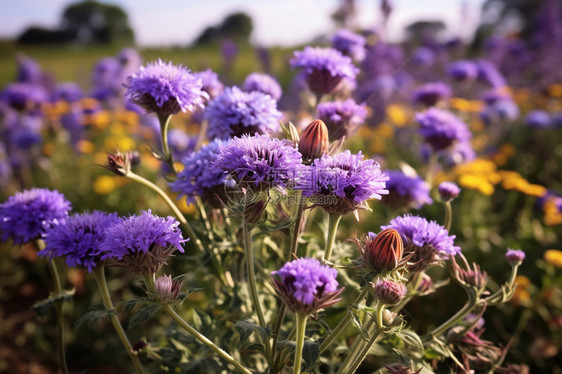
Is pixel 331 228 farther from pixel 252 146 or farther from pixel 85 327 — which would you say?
pixel 85 327

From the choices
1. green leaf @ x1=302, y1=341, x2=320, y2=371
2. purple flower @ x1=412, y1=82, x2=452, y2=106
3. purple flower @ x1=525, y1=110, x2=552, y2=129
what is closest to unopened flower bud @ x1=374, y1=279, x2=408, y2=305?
green leaf @ x1=302, y1=341, x2=320, y2=371

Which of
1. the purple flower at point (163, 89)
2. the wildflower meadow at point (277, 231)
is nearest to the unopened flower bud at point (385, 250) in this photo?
the wildflower meadow at point (277, 231)

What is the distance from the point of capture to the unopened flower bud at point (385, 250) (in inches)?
45.6

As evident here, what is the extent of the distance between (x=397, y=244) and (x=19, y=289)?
3.99 m

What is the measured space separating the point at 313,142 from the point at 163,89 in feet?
2.01

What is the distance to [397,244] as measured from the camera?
118cm

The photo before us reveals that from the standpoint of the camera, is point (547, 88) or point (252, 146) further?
point (547, 88)

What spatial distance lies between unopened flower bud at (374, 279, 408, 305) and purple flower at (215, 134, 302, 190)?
15.0 inches

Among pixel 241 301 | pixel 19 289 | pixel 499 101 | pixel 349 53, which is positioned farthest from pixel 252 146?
pixel 499 101

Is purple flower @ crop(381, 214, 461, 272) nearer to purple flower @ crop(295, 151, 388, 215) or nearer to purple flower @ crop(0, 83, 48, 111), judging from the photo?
purple flower @ crop(295, 151, 388, 215)

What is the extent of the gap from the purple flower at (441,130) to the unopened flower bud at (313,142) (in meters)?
1.52

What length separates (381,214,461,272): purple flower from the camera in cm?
134

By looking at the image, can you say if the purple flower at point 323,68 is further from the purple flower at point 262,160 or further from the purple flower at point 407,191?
the purple flower at point 262,160

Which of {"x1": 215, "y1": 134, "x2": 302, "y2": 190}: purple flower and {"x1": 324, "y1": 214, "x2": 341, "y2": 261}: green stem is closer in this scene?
{"x1": 215, "y1": 134, "x2": 302, "y2": 190}: purple flower
